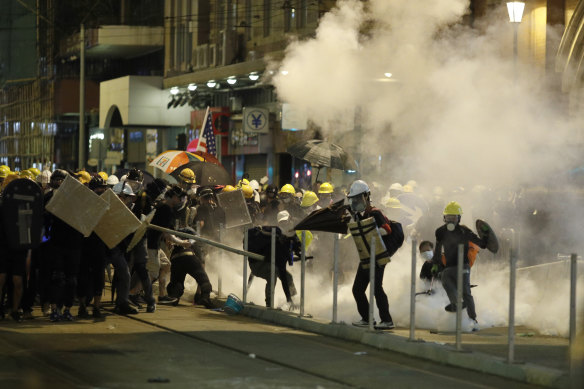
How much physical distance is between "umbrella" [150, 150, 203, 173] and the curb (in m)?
9.60

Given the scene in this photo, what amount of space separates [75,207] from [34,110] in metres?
53.2

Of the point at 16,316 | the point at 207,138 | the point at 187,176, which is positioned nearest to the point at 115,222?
the point at 16,316

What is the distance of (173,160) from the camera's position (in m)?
24.2

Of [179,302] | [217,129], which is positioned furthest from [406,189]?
[217,129]

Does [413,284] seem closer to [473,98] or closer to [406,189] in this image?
[406,189]

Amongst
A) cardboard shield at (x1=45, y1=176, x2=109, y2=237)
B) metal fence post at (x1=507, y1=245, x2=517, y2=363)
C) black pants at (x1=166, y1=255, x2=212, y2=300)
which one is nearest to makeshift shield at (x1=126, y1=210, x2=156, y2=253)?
cardboard shield at (x1=45, y1=176, x2=109, y2=237)

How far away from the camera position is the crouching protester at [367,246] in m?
13.1

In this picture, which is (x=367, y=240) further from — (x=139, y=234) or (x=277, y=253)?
(x=139, y=234)

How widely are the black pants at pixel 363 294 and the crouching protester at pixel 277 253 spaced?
1.72 meters

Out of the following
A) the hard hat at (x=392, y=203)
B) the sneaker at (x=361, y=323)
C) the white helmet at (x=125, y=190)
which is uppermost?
the white helmet at (x=125, y=190)

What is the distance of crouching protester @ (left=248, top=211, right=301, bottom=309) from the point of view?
1480cm

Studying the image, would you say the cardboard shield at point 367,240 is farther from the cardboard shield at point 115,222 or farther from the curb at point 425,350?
the cardboard shield at point 115,222

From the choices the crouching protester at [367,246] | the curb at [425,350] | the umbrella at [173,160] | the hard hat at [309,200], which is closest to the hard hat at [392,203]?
the hard hat at [309,200]

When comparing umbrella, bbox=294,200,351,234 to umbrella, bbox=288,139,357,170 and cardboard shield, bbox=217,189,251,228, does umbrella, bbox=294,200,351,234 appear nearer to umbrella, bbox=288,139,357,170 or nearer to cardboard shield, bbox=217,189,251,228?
cardboard shield, bbox=217,189,251,228
